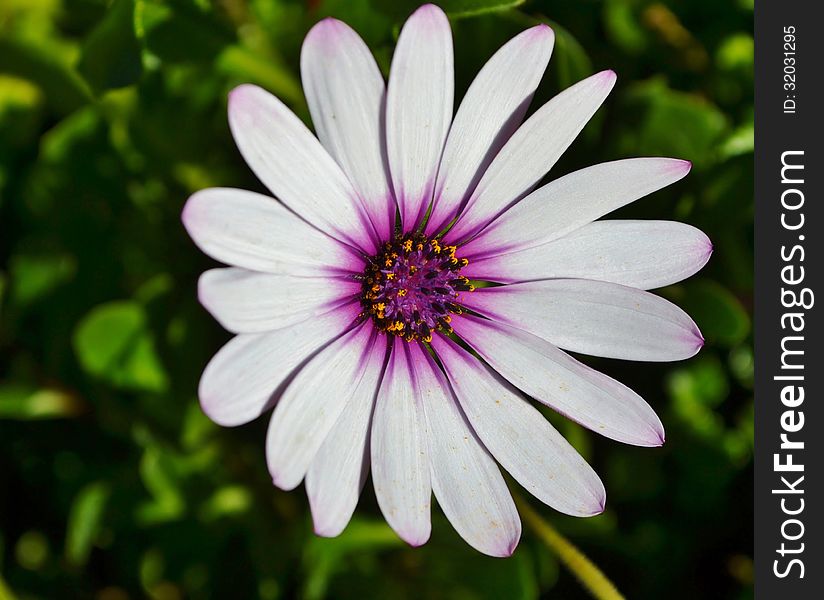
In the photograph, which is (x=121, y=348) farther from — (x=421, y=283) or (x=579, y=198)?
(x=579, y=198)

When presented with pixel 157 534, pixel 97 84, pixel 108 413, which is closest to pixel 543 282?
pixel 97 84

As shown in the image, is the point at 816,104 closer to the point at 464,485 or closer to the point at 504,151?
the point at 504,151

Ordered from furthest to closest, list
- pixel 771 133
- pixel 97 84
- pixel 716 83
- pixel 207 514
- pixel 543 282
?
1. pixel 716 83
2. pixel 207 514
3. pixel 771 133
4. pixel 97 84
5. pixel 543 282

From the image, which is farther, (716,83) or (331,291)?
(716,83)

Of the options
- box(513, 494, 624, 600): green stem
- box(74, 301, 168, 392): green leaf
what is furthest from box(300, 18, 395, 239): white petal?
box(74, 301, 168, 392): green leaf

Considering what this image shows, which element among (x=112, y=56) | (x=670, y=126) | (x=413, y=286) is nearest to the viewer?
(x=413, y=286)

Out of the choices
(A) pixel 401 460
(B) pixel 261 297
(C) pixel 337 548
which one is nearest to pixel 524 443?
(A) pixel 401 460

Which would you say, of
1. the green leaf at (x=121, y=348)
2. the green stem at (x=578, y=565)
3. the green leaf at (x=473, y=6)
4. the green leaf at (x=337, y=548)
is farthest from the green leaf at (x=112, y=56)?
the green stem at (x=578, y=565)
